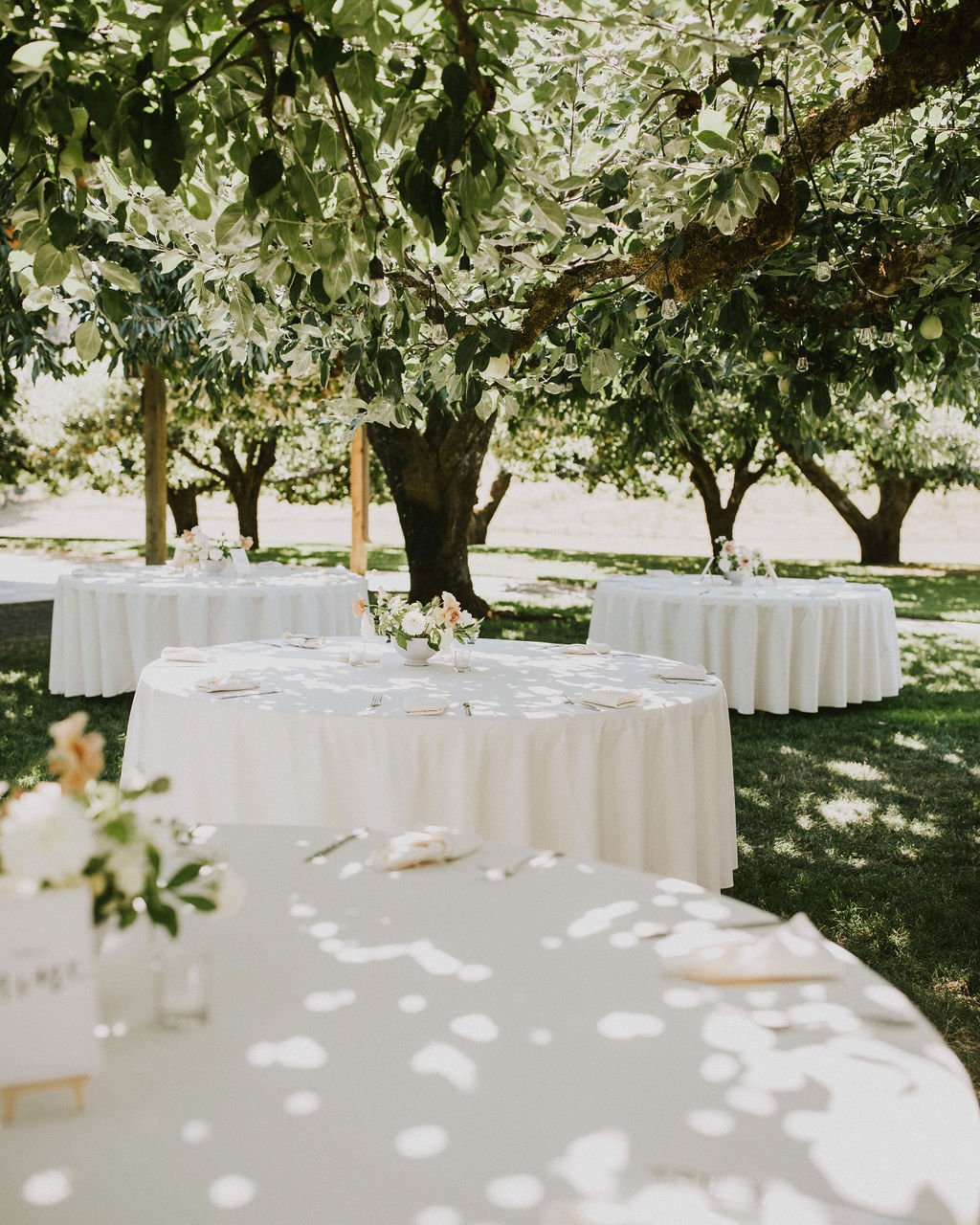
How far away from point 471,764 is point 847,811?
2882 millimetres

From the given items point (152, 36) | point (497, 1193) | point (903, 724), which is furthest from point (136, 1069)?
point (903, 724)

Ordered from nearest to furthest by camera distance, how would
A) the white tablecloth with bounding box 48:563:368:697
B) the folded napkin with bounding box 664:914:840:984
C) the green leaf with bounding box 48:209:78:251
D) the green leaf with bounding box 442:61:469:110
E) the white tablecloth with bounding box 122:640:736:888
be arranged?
the folded napkin with bounding box 664:914:840:984, the green leaf with bounding box 442:61:469:110, the green leaf with bounding box 48:209:78:251, the white tablecloth with bounding box 122:640:736:888, the white tablecloth with bounding box 48:563:368:697

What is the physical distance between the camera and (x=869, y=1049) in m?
1.23

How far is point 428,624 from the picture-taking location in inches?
159

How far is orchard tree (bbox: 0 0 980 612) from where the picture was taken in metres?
1.88

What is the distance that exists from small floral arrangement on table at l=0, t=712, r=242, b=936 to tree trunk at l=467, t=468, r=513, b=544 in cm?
1820

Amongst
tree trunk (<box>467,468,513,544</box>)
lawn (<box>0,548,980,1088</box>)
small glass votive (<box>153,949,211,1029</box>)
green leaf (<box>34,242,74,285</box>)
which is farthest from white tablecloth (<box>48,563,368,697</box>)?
tree trunk (<box>467,468,513,544</box>)

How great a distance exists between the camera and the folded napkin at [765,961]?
1395mm

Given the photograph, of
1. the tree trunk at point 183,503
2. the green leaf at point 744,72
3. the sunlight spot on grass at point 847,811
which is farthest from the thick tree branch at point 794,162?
the tree trunk at point 183,503

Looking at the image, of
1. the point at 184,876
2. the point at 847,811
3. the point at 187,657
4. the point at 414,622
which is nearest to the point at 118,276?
the point at 184,876

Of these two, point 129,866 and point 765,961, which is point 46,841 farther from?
point 765,961

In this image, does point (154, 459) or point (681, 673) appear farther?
point (154, 459)

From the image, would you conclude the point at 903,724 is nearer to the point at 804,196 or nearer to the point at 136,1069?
the point at 804,196

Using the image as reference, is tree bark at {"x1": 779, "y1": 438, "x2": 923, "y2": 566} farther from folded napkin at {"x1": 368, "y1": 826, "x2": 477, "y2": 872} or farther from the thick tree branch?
folded napkin at {"x1": 368, "y1": 826, "x2": 477, "y2": 872}
